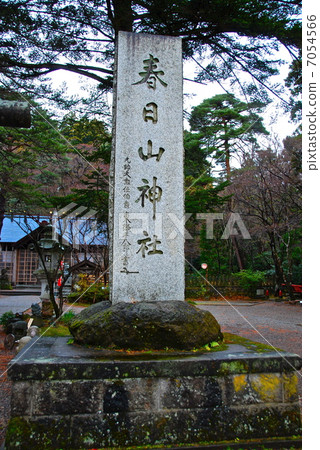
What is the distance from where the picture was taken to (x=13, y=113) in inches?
63.5

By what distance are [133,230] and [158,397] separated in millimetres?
1786

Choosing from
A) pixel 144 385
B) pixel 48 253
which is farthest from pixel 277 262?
pixel 144 385

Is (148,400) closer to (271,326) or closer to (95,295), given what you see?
(271,326)

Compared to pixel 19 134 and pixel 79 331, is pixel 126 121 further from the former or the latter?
pixel 19 134

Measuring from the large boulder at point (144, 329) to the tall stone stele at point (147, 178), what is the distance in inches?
9.3

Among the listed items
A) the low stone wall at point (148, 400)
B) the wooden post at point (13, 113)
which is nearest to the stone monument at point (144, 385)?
the low stone wall at point (148, 400)

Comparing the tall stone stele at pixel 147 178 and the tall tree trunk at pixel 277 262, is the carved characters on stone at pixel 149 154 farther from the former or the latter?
the tall tree trunk at pixel 277 262

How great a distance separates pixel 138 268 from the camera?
3.79 m

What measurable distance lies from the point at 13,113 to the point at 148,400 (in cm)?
215

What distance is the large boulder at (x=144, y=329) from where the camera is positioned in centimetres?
308

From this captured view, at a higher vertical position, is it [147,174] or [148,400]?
[147,174]

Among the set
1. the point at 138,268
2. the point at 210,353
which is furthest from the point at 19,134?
the point at 210,353

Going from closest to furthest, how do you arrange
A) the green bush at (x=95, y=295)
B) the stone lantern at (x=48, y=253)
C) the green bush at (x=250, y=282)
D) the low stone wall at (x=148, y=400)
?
1. the low stone wall at (x=148, y=400)
2. the stone lantern at (x=48, y=253)
3. the green bush at (x=95, y=295)
4. the green bush at (x=250, y=282)

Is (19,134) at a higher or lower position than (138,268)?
higher
